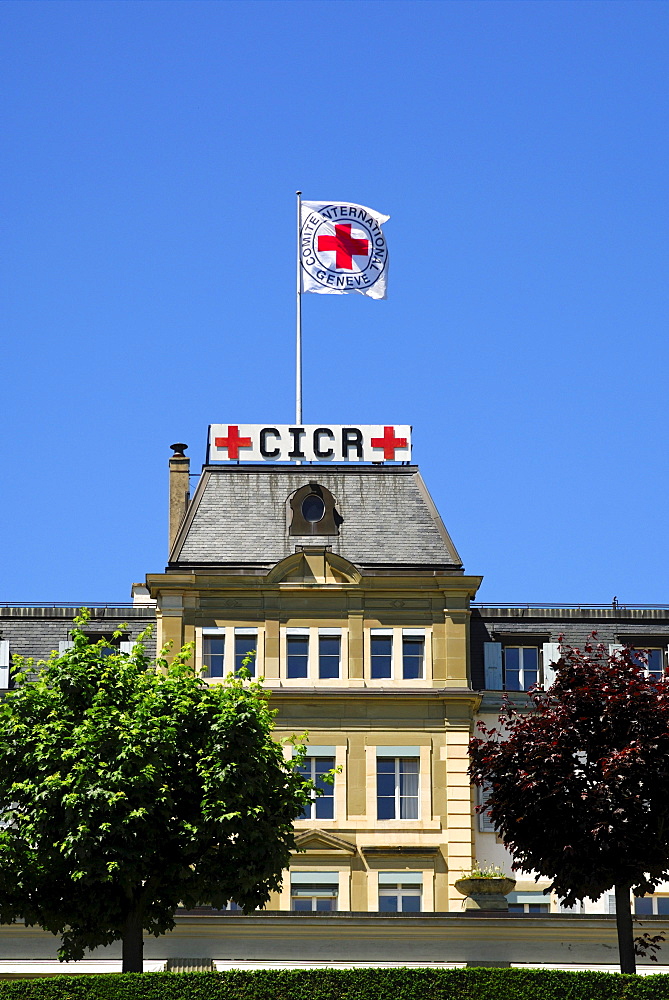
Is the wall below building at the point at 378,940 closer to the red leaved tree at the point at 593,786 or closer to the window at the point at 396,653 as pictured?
the red leaved tree at the point at 593,786

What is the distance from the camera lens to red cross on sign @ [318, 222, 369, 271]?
233ft

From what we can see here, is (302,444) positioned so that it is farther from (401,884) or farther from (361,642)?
(401,884)

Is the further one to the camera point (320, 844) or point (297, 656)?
point (297, 656)

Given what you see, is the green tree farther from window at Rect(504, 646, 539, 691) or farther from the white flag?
the white flag

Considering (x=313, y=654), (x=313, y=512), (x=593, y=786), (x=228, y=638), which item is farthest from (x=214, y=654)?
(x=593, y=786)

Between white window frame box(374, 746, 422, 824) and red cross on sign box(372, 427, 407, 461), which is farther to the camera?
red cross on sign box(372, 427, 407, 461)

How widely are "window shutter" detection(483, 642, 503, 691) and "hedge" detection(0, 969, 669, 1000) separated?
2685cm

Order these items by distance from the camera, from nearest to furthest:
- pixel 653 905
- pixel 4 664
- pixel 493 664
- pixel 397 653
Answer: pixel 653 905 < pixel 397 653 < pixel 493 664 < pixel 4 664

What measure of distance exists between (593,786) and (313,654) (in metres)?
21.8

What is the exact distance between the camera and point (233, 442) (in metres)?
67.1

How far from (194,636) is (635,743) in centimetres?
2408

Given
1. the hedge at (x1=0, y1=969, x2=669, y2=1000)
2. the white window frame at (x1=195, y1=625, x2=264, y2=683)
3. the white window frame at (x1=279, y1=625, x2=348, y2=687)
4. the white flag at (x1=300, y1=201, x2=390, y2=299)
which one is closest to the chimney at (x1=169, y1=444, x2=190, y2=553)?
the white window frame at (x1=195, y1=625, x2=264, y2=683)

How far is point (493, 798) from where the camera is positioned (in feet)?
141

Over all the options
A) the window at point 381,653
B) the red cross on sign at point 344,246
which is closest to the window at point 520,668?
the window at point 381,653
